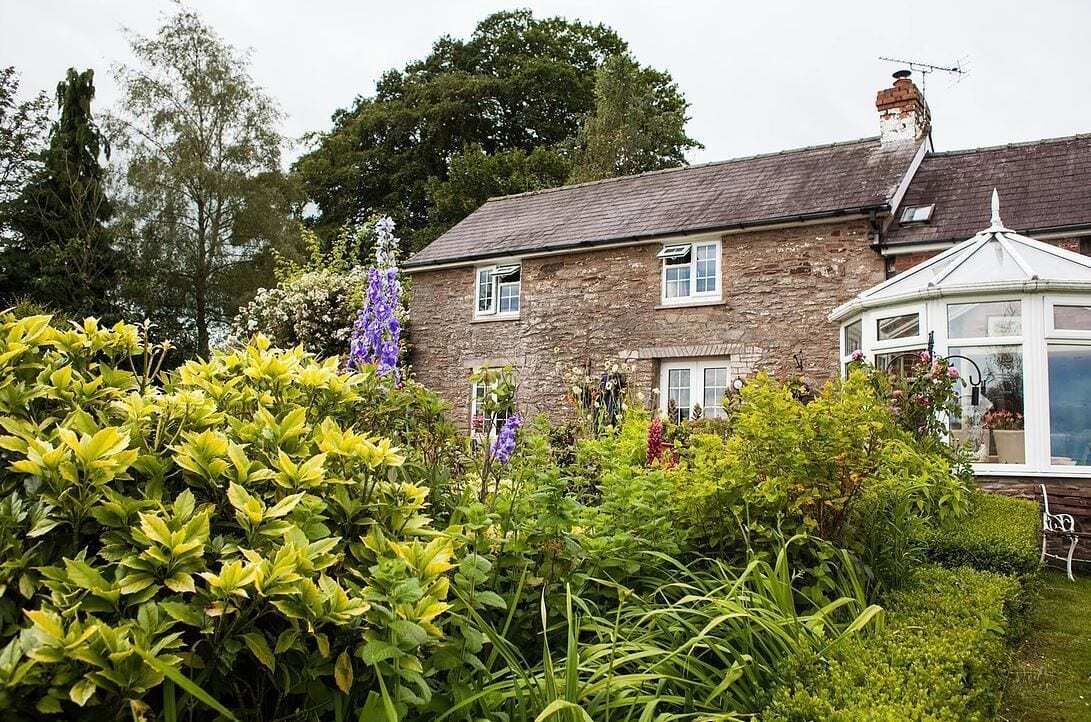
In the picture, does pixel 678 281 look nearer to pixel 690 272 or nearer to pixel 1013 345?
pixel 690 272

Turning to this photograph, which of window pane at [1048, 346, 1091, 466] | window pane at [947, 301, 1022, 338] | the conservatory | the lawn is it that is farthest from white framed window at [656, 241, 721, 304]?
the lawn

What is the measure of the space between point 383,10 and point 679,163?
12.1 meters

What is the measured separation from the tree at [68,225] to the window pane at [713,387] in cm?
1588

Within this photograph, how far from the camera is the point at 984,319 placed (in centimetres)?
980

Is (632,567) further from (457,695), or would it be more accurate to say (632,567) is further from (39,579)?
(39,579)

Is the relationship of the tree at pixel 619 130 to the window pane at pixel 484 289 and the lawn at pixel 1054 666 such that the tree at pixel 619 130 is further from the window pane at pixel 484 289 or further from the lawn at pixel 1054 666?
the lawn at pixel 1054 666

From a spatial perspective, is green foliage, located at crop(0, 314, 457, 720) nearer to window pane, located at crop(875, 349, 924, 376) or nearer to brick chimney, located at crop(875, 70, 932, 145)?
window pane, located at crop(875, 349, 924, 376)

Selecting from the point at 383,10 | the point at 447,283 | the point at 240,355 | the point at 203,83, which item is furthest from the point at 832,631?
the point at 383,10

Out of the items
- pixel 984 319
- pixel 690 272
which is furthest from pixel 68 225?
pixel 984 319

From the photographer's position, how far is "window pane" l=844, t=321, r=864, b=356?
11.9 m

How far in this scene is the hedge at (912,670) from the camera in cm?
248

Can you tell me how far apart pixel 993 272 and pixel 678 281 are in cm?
671

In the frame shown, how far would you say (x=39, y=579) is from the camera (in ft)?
5.92

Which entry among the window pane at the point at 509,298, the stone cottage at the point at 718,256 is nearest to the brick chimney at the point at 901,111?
the stone cottage at the point at 718,256
